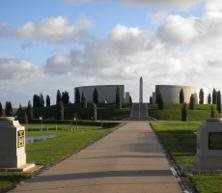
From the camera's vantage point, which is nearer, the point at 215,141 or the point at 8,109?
the point at 215,141

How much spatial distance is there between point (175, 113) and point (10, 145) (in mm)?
81972

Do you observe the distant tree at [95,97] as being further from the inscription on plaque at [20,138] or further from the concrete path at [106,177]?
the inscription on plaque at [20,138]

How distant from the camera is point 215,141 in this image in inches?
630

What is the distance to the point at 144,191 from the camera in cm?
1191

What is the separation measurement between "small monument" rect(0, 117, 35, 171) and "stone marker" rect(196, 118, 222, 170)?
4932 millimetres

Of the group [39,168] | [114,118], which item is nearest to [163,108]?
[114,118]

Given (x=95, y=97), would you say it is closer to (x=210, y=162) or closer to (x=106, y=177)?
(x=210, y=162)

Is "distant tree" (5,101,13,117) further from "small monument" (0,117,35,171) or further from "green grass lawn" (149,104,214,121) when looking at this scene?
"small monument" (0,117,35,171)

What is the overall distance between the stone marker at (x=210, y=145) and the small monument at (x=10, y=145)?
493 cm

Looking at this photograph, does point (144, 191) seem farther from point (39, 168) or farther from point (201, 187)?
point (39, 168)

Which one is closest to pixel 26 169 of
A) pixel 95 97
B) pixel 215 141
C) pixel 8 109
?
pixel 215 141

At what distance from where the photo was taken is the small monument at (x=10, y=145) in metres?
16.1

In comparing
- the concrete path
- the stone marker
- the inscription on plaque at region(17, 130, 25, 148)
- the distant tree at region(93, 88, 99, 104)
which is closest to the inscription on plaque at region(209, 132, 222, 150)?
the stone marker

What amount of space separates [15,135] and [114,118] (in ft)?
268
